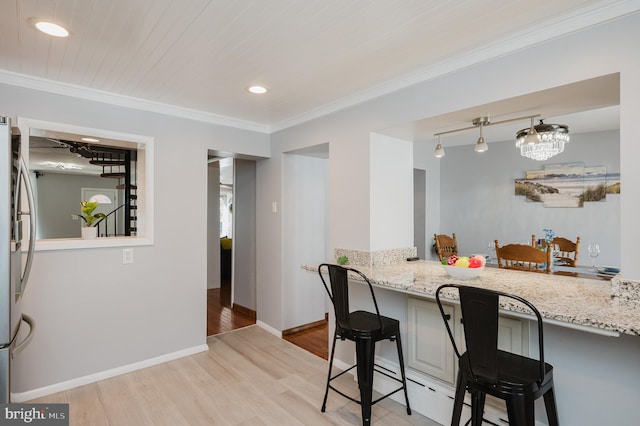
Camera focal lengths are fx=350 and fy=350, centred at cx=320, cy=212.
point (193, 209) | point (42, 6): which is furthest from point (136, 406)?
point (42, 6)

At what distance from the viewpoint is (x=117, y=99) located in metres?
2.91

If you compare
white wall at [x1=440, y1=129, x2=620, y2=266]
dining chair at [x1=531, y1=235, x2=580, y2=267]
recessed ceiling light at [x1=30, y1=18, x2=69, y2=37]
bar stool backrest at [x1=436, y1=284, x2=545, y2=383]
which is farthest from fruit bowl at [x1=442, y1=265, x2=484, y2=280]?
white wall at [x1=440, y1=129, x2=620, y2=266]

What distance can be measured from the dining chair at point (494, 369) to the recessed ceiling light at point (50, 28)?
2.37 meters

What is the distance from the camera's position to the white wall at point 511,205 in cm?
436

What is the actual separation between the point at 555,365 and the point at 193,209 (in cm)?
302

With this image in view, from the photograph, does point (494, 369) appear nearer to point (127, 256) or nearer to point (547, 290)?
point (547, 290)

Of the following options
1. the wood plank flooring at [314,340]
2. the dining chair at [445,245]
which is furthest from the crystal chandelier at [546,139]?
the wood plank flooring at [314,340]

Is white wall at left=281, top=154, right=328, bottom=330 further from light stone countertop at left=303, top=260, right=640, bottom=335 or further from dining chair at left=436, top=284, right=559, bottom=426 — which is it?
dining chair at left=436, top=284, right=559, bottom=426

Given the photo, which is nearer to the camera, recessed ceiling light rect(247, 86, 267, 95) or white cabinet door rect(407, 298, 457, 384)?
white cabinet door rect(407, 298, 457, 384)

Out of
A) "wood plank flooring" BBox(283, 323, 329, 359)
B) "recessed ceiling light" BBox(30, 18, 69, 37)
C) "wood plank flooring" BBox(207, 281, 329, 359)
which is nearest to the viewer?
"recessed ceiling light" BBox(30, 18, 69, 37)

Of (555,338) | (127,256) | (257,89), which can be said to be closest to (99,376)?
(127,256)

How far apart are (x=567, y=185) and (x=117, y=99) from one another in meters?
5.25

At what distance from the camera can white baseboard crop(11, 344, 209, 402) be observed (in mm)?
2518

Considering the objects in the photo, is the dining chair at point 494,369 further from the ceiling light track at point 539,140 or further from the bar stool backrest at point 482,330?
the ceiling light track at point 539,140
